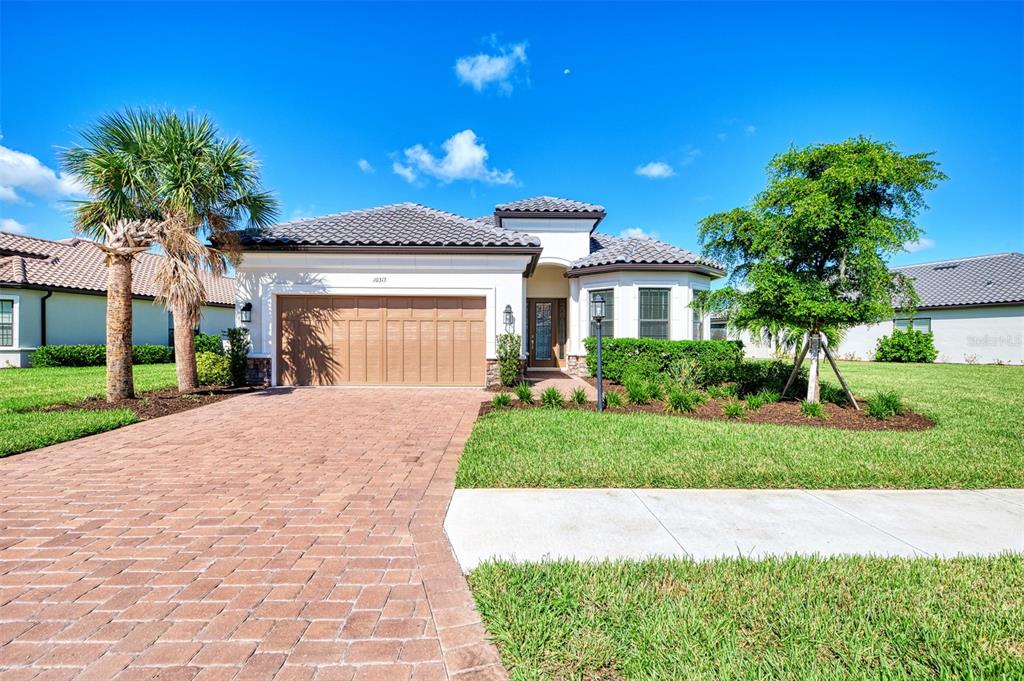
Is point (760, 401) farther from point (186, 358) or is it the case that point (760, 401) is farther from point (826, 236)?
point (186, 358)

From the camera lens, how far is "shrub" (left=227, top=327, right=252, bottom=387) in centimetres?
1134

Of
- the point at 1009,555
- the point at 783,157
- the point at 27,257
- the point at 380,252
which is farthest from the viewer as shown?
the point at 27,257

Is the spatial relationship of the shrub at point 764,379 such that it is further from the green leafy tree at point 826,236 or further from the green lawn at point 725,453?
the green lawn at point 725,453

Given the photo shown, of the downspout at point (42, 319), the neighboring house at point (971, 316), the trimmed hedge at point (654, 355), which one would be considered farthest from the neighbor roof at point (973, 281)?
the downspout at point (42, 319)

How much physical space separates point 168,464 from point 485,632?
16.2 ft

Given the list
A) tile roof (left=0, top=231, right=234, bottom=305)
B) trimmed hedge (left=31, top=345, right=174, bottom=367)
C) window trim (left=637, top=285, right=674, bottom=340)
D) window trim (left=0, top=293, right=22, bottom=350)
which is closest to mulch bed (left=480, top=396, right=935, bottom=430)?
window trim (left=637, top=285, right=674, bottom=340)

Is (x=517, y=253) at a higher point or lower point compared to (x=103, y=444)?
higher

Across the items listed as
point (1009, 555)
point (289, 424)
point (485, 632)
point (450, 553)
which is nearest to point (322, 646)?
point (485, 632)

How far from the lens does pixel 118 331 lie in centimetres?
909

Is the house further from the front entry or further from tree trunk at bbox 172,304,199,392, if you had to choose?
the front entry

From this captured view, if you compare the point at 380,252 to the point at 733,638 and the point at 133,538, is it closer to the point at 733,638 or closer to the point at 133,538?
the point at 133,538

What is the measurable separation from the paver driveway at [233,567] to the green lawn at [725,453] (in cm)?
99

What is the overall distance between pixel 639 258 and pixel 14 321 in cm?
2268

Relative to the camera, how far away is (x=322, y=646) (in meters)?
2.24
